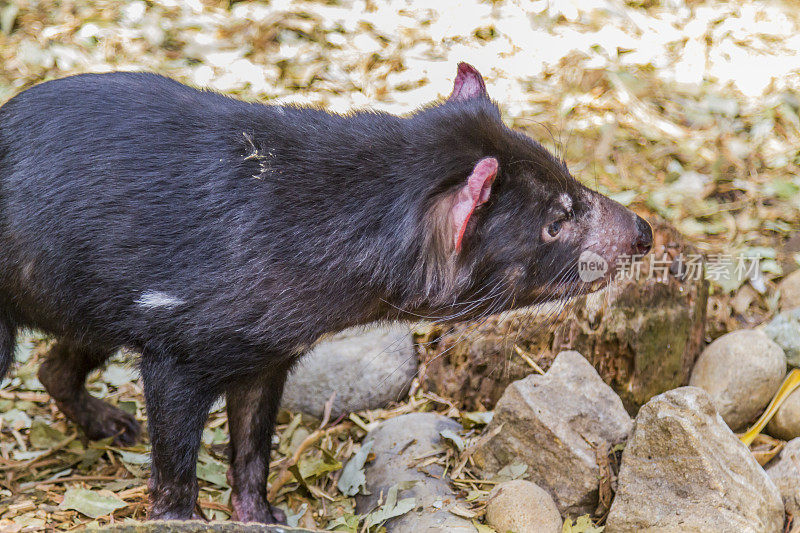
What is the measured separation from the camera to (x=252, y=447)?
3.27 meters

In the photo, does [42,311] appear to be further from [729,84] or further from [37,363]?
[729,84]

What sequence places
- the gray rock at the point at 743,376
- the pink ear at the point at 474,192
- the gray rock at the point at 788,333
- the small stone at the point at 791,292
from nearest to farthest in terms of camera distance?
the pink ear at the point at 474,192 < the gray rock at the point at 743,376 < the gray rock at the point at 788,333 < the small stone at the point at 791,292

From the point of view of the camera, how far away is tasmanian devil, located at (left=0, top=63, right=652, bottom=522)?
2645mm

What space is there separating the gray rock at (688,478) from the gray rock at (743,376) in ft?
2.49

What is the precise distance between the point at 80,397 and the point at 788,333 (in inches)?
123

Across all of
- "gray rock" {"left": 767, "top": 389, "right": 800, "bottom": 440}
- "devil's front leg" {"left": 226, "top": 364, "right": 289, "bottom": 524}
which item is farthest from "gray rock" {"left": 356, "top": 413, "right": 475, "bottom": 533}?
"gray rock" {"left": 767, "top": 389, "right": 800, "bottom": 440}

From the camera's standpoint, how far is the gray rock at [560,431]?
10.1ft

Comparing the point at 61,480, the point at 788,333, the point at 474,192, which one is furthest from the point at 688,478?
the point at 61,480

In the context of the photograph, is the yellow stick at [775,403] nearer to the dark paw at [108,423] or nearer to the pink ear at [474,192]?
the pink ear at [474,192]

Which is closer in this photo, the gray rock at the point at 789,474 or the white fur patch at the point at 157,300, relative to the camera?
the white fur patch at the point at 157,300

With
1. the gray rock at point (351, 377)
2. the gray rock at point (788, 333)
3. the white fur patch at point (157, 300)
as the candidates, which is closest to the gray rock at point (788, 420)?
the gray rock at point (788, 333)

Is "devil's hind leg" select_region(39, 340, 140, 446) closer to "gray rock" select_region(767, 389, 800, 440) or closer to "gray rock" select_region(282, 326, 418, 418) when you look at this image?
"gray rock" select_region(282, 326, 418, 418)

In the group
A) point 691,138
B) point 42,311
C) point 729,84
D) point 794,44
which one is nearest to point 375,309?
point 42,311

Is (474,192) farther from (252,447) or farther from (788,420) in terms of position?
(788,420)
